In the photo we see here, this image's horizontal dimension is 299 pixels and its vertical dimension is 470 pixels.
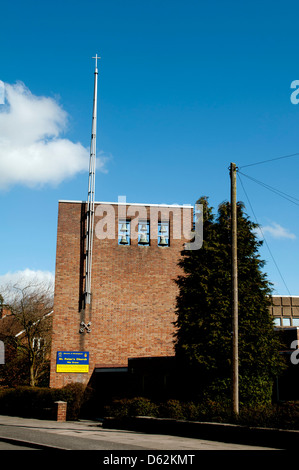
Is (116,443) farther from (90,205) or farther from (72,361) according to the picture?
(90,205)

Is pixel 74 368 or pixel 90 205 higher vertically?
pixel 90 205

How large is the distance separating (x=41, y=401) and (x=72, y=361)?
323 cm

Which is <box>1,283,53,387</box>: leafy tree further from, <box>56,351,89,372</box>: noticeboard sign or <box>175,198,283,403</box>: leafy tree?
<box>175,198,283,403</box>: leafy tree

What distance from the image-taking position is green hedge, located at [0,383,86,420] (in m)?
26.5

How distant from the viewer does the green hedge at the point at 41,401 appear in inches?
1044

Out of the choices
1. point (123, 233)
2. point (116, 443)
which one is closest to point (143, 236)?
point (123, 233)

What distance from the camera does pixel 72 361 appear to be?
98.8 feet

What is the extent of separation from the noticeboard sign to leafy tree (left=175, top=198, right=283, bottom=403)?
11802 mm

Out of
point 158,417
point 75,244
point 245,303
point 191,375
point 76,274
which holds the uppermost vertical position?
point 75,244

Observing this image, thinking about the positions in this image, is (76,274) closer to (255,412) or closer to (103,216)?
(103,216)

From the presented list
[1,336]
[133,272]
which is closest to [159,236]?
[133,272]

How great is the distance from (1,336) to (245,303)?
2795 centimetres

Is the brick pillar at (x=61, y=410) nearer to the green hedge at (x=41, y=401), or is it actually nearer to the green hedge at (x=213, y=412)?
the green hedge at (x=41, y=401)
